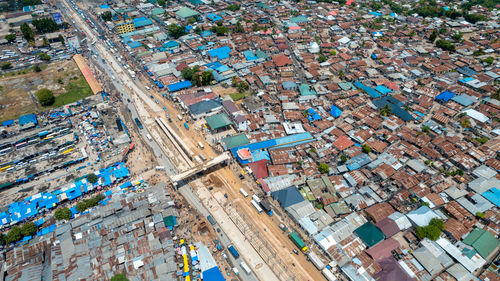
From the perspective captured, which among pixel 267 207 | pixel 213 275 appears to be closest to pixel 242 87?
pixel 267 207

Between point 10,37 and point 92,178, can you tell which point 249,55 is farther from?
point 10,37

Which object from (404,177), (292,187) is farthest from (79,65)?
(404,177)

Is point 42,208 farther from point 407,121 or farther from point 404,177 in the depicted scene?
point 407,121

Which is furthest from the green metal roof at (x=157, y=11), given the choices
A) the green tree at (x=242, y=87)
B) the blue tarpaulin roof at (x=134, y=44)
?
the green tree at (x=242, y=87)

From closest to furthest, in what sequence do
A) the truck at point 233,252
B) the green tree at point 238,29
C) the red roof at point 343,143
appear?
the truck at point 233,252
the red roof at point 343,143
the green tree at point 238,29

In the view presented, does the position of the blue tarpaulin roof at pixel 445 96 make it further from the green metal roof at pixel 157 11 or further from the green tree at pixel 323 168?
the green metal roof at pixel 157 11

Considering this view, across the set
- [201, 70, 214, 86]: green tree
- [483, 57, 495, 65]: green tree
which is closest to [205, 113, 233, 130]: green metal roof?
[201, 70, 214, 86]: green tree

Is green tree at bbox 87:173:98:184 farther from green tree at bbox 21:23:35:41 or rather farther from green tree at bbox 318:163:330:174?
green tree at bbox 21:23:35:41
